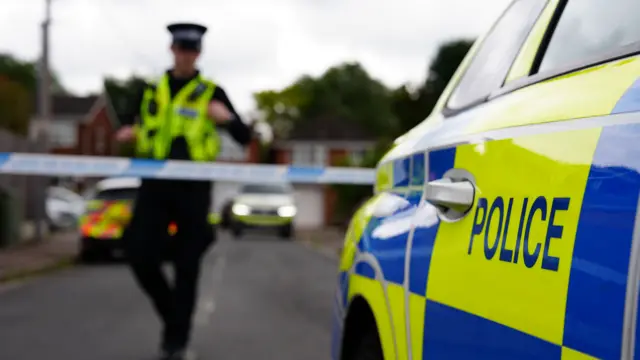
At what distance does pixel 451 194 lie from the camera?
2.22 meters

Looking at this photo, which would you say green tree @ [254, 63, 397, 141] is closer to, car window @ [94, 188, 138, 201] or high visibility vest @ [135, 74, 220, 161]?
car window @ [94, 188, 138, 201]

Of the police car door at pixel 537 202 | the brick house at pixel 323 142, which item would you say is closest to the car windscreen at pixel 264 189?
the police car door at pixel 537 202

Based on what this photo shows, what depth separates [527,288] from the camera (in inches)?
68.1

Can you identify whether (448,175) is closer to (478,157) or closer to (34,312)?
(478,157)

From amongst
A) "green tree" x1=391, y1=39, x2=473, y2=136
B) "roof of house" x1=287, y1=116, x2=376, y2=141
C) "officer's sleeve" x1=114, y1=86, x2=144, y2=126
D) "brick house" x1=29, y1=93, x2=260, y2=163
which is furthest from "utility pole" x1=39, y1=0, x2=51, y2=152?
"roof of house" x1=287, y1=116, x2=376, y2=141

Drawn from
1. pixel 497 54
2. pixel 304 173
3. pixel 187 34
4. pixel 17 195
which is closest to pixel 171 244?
pixel 187 34

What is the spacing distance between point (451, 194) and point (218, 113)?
3.58 metres

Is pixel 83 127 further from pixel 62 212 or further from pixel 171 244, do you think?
pixel 171 244

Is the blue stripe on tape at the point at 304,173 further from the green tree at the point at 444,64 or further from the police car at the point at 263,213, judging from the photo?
the green tree at the point at 444,64

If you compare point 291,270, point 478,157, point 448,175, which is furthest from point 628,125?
point 291,270

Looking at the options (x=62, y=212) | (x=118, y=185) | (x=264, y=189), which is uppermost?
(x=118, y=185)

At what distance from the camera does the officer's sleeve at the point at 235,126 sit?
19.0 ft

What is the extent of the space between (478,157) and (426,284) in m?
0.34

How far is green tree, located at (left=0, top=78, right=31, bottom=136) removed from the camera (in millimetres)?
70331
